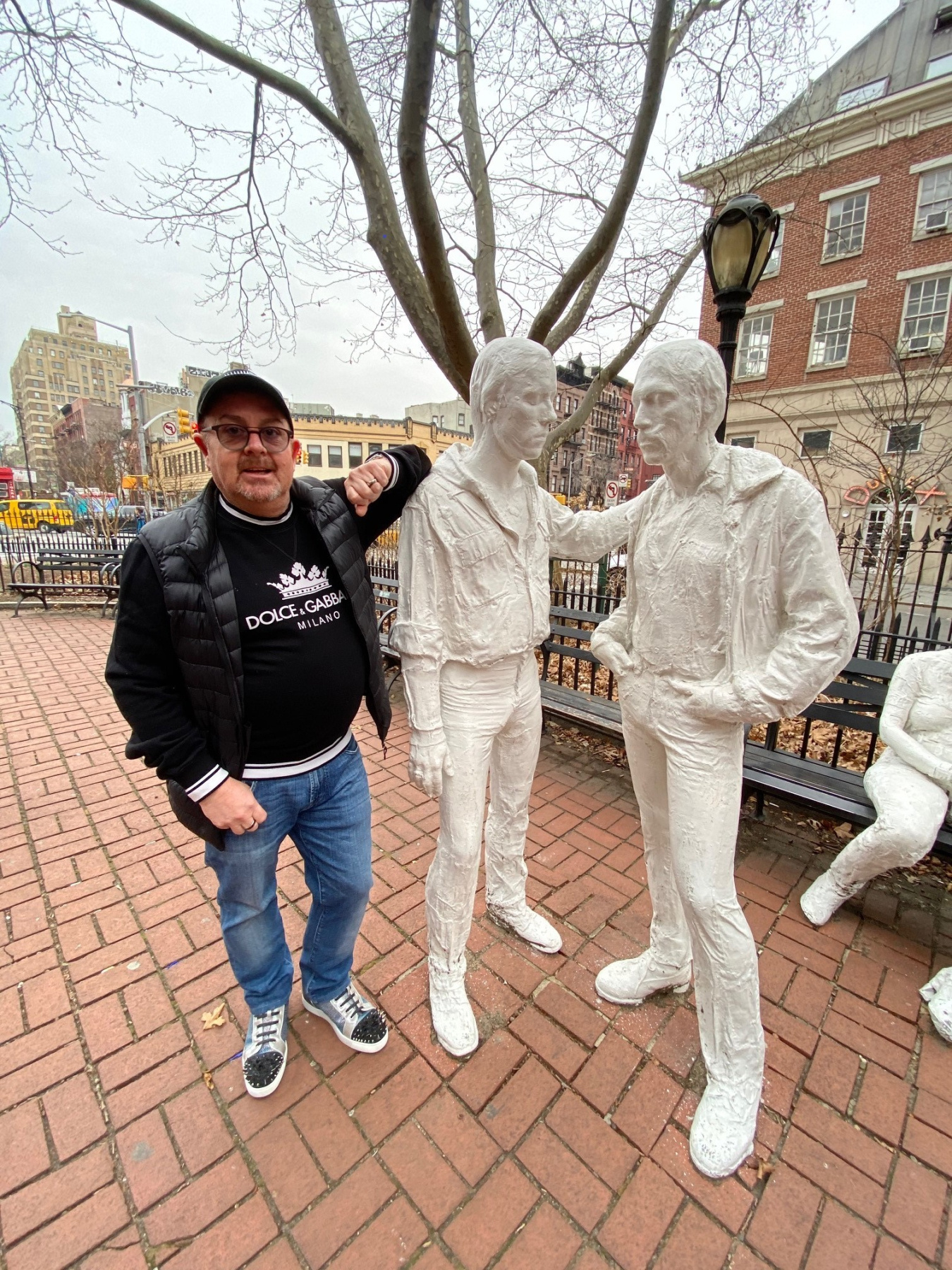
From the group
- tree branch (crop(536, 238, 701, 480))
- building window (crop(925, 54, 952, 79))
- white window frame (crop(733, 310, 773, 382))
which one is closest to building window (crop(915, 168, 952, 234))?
building window (crop(925, 54, 952, 79))

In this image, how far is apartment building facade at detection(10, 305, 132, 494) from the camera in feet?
148

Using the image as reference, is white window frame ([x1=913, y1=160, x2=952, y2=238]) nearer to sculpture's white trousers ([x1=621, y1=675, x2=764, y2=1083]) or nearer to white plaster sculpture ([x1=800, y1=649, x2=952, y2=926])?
white plaster sculpture ([x1=800, y1=649, x2=952, y2=926])

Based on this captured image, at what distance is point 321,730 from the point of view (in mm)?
1620

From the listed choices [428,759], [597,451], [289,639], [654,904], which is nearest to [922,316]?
[654,904]

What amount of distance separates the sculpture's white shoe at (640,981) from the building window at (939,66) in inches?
959

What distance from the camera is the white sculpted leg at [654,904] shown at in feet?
6.06

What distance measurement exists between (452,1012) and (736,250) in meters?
3.84

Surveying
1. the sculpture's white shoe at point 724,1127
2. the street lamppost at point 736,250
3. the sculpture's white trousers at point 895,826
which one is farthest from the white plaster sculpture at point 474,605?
the street lamppost at point 736,250

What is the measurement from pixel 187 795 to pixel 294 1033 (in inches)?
43.2

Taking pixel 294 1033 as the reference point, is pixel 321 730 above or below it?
above

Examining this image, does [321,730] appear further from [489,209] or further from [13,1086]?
[489,209]

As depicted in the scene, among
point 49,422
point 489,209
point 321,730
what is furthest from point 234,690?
point 49,422

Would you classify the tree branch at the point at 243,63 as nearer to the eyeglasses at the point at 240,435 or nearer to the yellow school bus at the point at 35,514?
the eyeglasses at the point at 240,435

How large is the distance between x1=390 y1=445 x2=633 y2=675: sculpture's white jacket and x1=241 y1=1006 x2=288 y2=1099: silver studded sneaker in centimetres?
130
